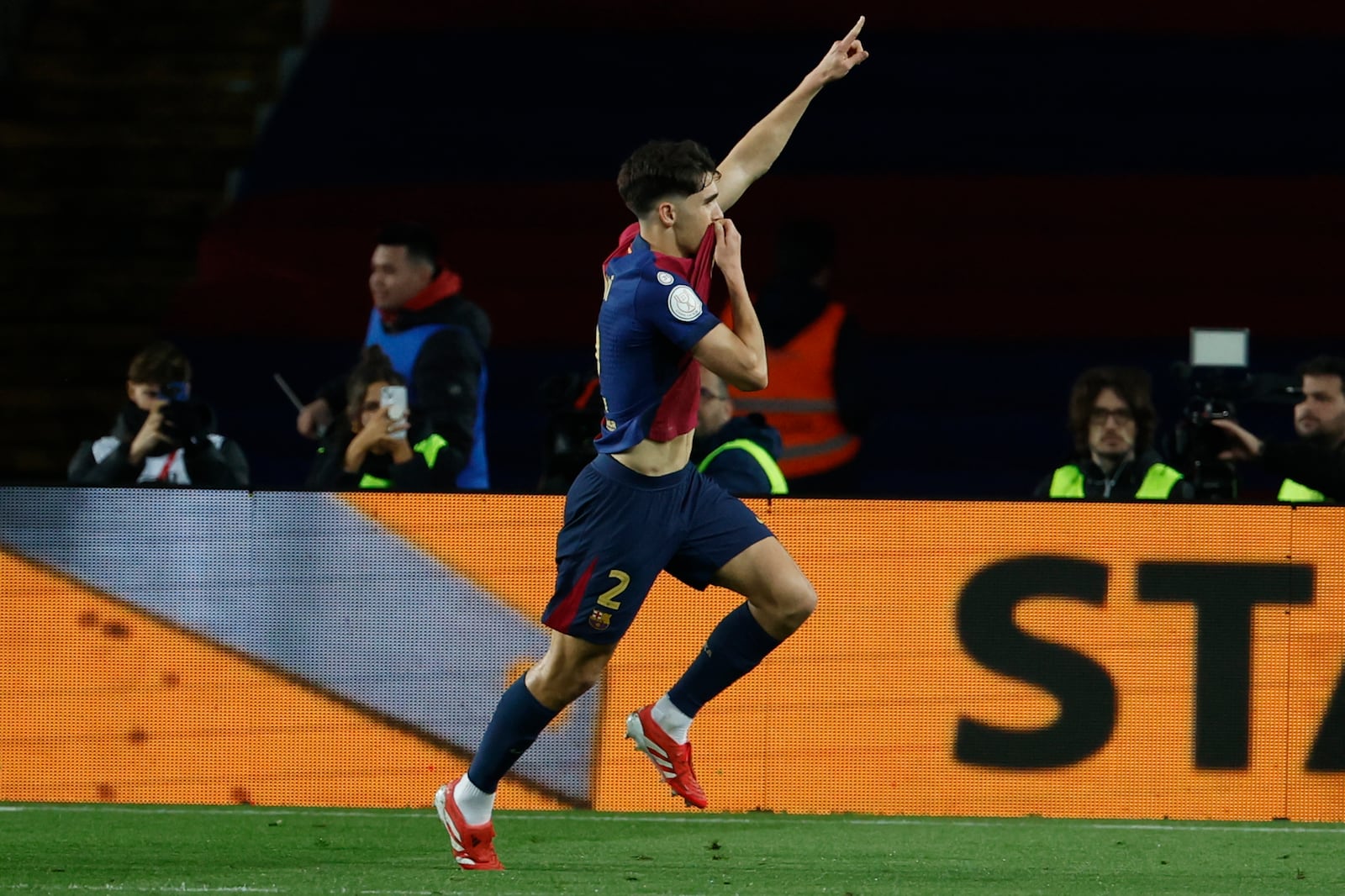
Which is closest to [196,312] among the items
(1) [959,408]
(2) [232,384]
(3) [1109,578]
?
(2) [232,384]

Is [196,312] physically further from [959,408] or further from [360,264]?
[959,408]

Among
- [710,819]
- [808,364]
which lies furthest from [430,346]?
[710,819]

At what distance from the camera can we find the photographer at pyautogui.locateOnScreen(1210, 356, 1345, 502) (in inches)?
298

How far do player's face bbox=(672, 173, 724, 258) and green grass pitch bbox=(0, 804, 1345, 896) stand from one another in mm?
1569

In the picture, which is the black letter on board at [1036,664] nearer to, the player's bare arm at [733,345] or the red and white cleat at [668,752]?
the red and white cleat at [668,752]

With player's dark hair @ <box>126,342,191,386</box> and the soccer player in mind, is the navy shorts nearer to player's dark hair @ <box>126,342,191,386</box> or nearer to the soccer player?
the soccer player

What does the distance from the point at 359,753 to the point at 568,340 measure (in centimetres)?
519

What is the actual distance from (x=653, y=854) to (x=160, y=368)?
119 inches

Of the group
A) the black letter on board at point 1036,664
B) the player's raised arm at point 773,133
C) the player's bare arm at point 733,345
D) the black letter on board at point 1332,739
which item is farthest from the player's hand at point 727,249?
the black letter on board at point 1332,739

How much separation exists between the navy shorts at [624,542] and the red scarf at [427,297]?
3.55 meters

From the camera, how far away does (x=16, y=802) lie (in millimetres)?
7504

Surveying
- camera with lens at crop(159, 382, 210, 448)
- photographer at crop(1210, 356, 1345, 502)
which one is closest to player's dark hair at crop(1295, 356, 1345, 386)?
photographer at crop(1210, 356, 1345, 502)

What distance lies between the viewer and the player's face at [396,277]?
8.98 metres

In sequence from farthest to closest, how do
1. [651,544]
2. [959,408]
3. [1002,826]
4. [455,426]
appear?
[959,408] → [455,426] → [1002,826] → [651,544]
